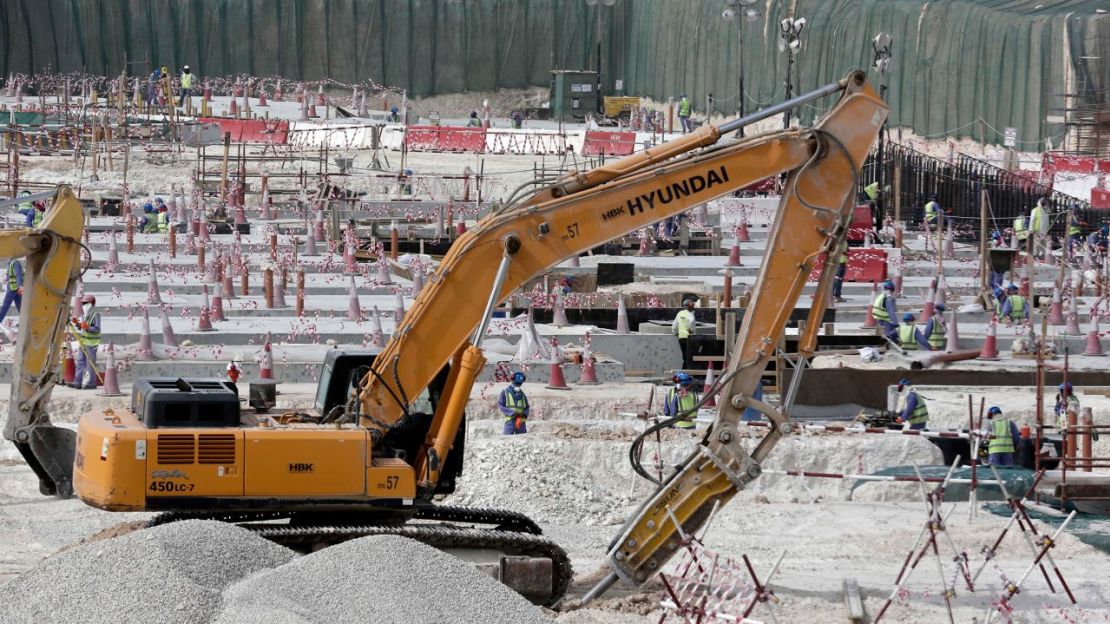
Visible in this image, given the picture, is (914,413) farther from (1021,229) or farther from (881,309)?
(1021,229)

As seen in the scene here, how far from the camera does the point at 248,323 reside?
29.6 metres

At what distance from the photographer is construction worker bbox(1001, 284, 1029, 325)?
3219 centimetres

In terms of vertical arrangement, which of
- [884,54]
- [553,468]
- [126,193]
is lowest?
[553,468]

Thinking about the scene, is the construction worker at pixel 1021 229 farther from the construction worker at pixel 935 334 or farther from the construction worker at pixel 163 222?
the construction worker at pixel 163 222

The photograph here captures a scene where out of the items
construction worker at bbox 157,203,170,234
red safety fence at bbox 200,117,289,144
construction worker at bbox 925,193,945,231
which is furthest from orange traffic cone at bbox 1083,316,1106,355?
red safety fence at bbox 200,117,289,144

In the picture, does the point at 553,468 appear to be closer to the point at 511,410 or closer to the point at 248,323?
the point at 511,410

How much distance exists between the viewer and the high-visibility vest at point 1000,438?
21547mm

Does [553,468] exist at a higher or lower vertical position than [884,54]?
lower

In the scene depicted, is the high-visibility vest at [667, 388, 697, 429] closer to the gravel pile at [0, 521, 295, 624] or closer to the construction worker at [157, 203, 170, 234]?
the gravel pile at [0, 521, 295, 624]

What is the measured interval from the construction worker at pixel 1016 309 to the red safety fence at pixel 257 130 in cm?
2663

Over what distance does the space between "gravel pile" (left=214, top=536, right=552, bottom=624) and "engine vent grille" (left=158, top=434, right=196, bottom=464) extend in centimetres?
155

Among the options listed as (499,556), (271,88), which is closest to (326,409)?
(499,556)

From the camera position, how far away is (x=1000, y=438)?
21.6 m

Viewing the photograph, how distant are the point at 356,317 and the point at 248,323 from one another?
1909mm
